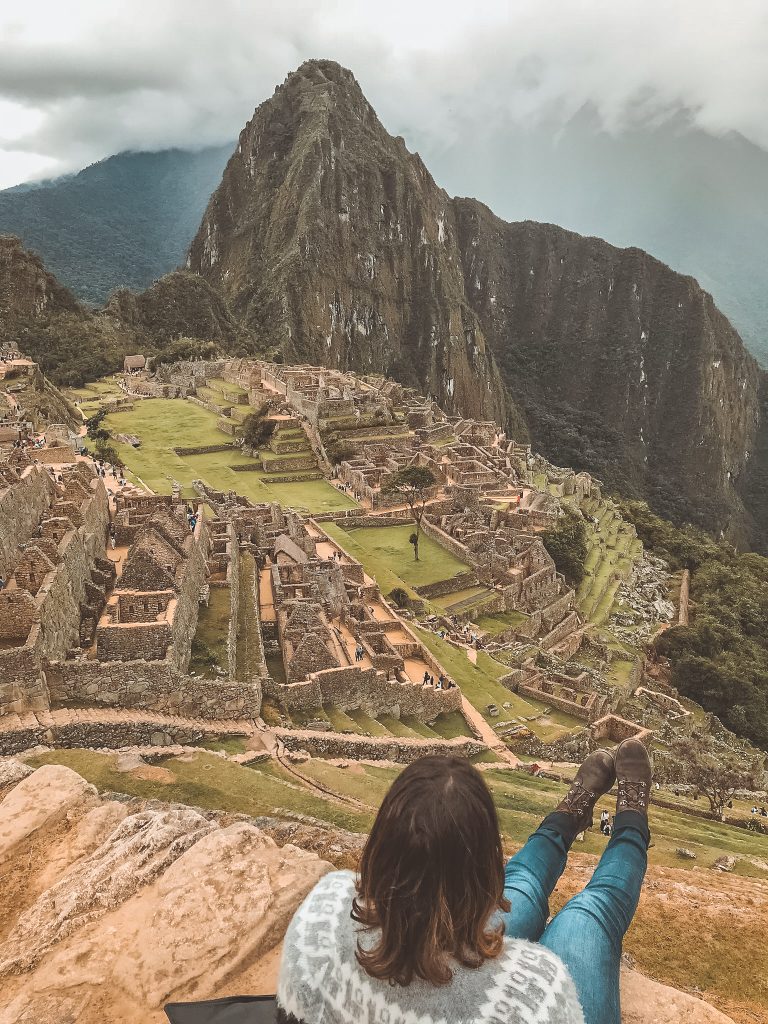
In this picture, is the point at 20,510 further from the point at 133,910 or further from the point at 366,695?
the point at 133,910

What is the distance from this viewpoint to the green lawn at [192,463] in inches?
1373

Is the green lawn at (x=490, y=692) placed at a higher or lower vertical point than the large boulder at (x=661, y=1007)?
lower

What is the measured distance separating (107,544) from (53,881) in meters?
13.1

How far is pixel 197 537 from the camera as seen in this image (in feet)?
57.1

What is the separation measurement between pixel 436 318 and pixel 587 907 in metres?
160

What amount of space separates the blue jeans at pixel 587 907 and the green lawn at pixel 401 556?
71.8 feet

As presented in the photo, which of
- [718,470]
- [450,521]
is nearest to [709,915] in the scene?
[450,521]

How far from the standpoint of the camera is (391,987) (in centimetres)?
270

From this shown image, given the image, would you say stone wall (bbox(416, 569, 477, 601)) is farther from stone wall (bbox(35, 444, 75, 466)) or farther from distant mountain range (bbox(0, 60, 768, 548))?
distant mountain range (bbox(0, 60, 768, 548))

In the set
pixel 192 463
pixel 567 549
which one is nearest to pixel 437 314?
pixel 192 463

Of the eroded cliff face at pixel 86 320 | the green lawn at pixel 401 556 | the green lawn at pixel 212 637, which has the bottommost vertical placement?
the green lawn at pixel 401 556

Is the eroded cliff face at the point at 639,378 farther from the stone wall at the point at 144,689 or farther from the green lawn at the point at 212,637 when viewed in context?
the stone wall at the point at 144,689

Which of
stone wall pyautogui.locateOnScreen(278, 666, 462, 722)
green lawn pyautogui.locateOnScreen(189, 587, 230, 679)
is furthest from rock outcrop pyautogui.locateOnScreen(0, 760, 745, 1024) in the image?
stone wall pyautogui.locateOnScreen(278, 666, 462, 722)

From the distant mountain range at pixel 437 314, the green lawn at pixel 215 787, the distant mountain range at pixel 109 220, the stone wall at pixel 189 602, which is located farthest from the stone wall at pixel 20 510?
→ the distant mountain range at pixel 109 220
